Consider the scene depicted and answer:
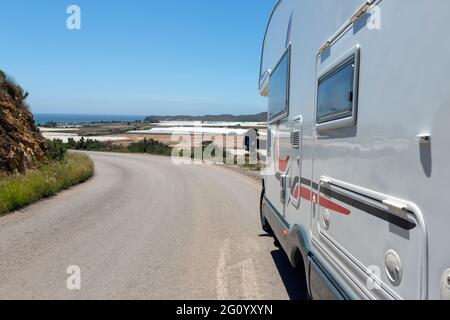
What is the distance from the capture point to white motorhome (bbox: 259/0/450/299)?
76.6 inches

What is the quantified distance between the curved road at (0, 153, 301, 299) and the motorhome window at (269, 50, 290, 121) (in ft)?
7.44

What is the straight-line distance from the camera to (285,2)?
5.54 meters

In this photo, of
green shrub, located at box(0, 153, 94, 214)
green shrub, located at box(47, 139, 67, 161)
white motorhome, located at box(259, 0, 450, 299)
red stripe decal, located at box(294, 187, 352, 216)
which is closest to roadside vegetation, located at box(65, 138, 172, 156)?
green shrub, located at box(47, 139, 67, 161)

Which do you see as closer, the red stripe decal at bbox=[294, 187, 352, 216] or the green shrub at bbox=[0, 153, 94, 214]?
the red stripe decal at bbox=[294, 187, 352, 216]

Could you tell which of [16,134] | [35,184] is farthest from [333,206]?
[16,134]

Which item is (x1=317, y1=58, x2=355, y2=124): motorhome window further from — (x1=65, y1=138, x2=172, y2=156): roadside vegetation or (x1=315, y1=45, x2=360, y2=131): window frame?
(x1=65, y1=138, x2=172, y2=156): roadside vegetation

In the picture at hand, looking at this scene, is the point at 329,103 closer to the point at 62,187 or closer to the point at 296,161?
the point at 296,161

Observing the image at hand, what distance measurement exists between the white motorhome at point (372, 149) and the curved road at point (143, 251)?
1.55m

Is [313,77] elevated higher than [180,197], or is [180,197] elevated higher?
[313,77]

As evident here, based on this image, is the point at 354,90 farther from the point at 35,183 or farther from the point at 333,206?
the point at 35,183

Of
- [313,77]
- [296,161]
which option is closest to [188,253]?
[296,161]

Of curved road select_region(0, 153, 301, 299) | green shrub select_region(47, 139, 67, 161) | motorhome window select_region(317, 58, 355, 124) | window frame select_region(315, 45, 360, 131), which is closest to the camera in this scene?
window frame select_region(315, 45, 360, 131)

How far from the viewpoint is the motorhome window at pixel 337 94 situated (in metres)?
3.03
